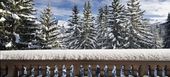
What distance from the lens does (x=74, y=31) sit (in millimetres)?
69562

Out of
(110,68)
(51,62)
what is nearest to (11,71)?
(51,62)

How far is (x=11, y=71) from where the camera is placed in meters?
6.64

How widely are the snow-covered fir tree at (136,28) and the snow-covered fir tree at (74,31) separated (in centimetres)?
1102

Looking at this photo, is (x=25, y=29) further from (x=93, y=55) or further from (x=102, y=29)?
(x=102, y=29)

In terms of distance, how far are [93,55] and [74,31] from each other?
63274 millimetres

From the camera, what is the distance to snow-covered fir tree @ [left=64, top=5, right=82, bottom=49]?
6747cm

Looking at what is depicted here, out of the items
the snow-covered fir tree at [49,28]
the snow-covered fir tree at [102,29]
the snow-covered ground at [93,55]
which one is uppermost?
Result: the snow-covered ground at [93,55]

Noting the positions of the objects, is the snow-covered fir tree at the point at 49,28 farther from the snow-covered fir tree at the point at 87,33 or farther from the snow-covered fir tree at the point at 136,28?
the snow-covered fir tree at the point at 136,28

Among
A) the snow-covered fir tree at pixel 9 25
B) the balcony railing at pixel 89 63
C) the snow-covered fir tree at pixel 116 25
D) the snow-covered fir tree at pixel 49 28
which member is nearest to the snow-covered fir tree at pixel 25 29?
the snow-covered fir tree at pixel 9 25

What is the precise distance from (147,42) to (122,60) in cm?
5743

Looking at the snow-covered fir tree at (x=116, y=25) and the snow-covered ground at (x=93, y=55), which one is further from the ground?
the snow-covered ground at (x=93, y=55)

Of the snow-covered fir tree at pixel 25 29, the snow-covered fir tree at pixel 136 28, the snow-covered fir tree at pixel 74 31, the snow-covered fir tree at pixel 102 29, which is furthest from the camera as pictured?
the snow-covered fir tree at pixel 74 31

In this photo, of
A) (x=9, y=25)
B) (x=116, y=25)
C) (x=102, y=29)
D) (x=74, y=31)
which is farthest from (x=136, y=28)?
(x=9, y=25)

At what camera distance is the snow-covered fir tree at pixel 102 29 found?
218ft
